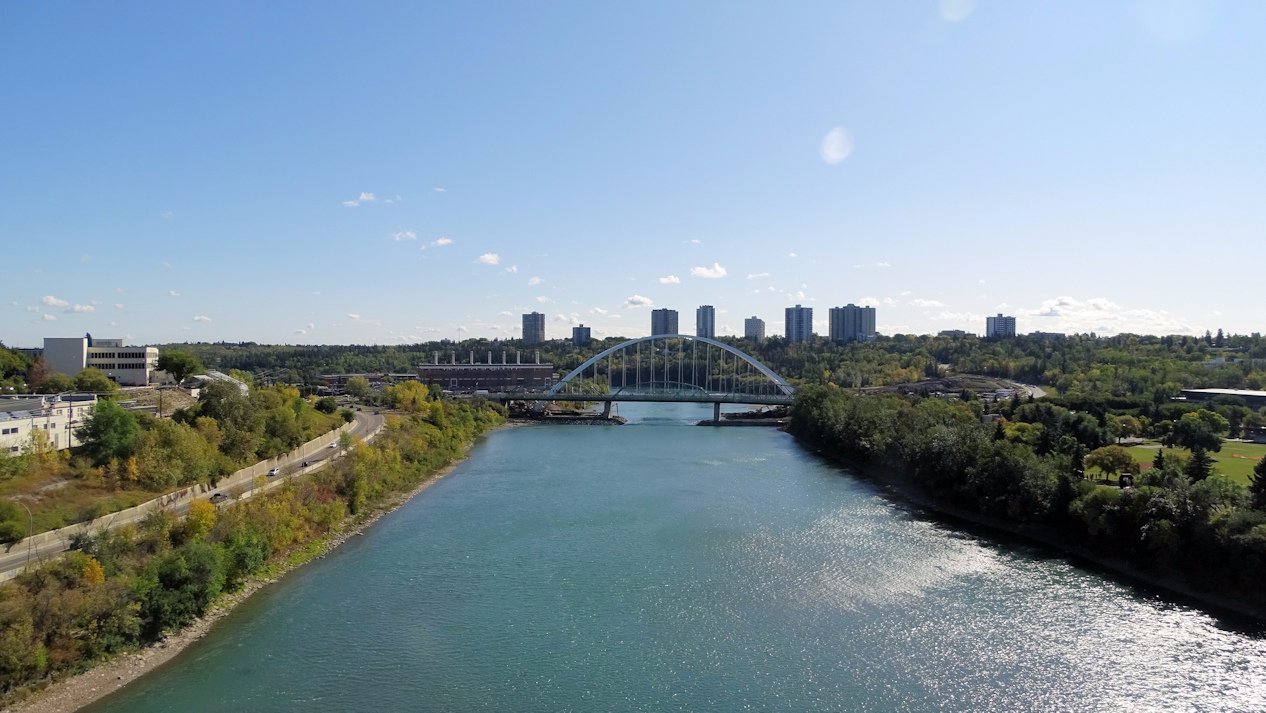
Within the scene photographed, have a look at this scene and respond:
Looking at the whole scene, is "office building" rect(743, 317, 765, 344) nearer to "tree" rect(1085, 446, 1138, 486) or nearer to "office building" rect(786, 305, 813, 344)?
"office building" rect(786, 305, 813, 344)

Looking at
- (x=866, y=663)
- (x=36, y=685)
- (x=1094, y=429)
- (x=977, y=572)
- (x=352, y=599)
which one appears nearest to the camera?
(x=36, y=685)

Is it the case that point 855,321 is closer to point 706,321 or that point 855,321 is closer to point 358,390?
point 706,321

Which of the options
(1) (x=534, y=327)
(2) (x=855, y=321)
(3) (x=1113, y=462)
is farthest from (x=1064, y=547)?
(1) (x=534, y=327)

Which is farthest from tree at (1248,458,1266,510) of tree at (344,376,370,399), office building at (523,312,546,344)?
office building at (523,312,546,344)

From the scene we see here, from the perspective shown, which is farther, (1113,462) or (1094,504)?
(1113,462)

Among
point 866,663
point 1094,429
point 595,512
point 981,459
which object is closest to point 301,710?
point 866,663

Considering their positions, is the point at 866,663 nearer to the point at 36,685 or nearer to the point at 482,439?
the point at 36,685

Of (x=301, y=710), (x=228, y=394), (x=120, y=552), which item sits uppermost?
(x=228, y=394)
